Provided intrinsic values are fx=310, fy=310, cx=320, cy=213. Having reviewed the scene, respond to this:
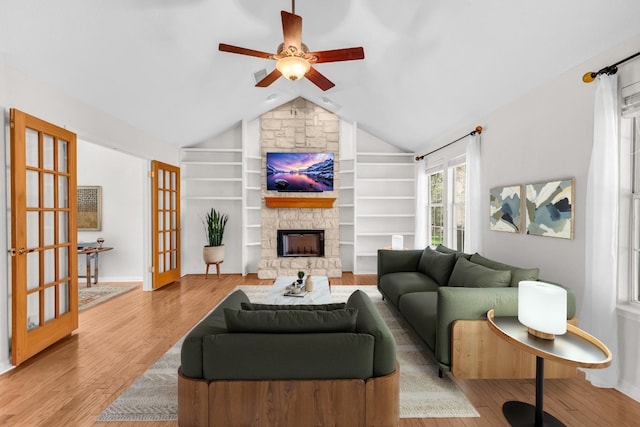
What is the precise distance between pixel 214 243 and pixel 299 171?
216cm

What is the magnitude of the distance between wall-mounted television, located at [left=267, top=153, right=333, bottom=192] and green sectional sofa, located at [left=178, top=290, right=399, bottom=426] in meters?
4.67

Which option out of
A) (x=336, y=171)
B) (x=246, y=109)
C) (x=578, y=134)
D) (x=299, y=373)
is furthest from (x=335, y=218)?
(x=299, y=373)

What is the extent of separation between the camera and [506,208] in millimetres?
3529

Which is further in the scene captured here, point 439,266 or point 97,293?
point 97,293

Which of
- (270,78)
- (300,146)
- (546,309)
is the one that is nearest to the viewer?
(546,309)

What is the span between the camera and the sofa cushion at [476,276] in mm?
2598

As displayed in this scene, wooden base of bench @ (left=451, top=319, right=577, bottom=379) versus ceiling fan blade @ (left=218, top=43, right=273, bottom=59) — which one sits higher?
ceiling fan blade @ (left=218, top=43, right=273, bottom=59)

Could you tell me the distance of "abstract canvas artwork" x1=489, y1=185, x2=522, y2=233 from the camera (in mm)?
3340

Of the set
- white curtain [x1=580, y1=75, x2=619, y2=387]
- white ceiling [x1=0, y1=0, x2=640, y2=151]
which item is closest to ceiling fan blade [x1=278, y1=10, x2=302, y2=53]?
white ceiling [x1=0, y1=0, x2=640, y2=151]

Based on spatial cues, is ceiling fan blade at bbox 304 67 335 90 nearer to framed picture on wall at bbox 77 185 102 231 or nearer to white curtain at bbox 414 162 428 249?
white curtain at bbox 414 162 428 249

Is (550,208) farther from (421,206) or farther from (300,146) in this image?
(300,146)

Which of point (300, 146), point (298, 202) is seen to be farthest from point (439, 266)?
point (300, 146)

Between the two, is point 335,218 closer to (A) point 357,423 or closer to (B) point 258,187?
(B) point 258,187

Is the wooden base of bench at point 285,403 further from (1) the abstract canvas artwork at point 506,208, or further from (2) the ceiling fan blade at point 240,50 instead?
(1) the abstract canvas artwork at point 506,208
